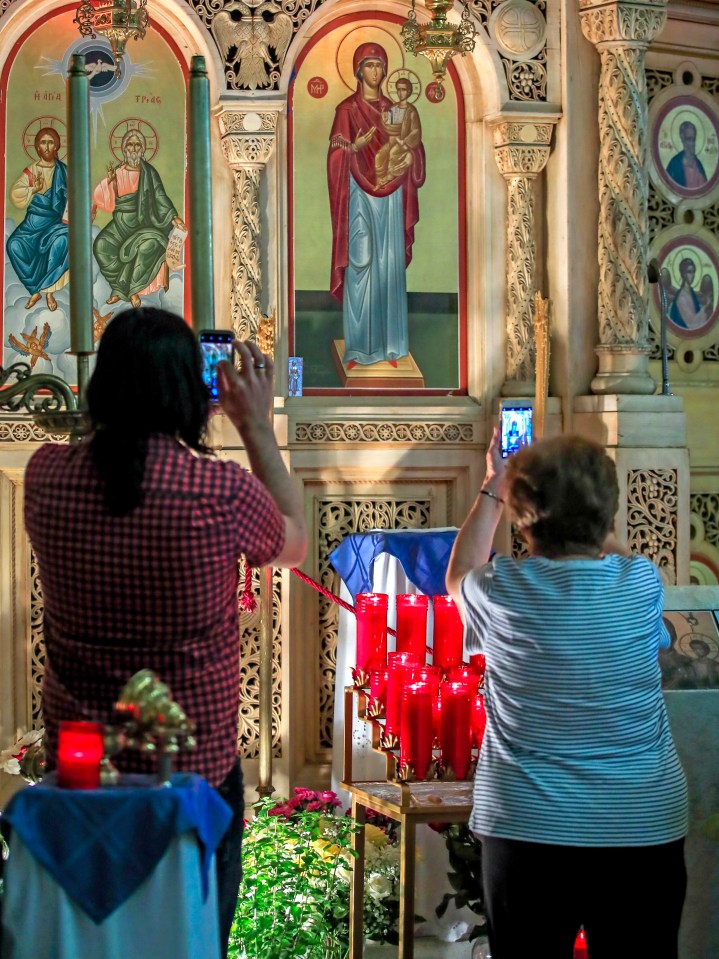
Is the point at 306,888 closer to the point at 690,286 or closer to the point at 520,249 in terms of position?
the point at 520,249

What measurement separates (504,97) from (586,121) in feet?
1.29

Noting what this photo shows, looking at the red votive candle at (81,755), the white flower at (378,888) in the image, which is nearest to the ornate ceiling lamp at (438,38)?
the white flower at (378,888)

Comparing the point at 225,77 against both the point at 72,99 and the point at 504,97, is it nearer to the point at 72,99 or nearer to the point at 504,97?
the point at 504,97

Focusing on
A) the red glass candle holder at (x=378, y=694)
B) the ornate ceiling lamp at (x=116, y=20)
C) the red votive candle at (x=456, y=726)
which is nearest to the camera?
the red votive candle at (x=456, y=726)

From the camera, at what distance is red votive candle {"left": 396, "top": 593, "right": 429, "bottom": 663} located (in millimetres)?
3668

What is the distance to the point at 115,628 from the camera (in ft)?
6.59

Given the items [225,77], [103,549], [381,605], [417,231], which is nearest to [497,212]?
[417,231]

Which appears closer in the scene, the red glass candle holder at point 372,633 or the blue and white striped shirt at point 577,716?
the blue and white striped shirt at point 577,716

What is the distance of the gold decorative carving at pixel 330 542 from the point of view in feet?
20.0

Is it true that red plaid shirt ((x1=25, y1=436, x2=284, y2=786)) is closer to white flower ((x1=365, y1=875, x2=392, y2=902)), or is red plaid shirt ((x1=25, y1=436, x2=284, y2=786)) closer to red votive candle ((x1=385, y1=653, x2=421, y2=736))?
red votive candle ((x1=385, y1=653, x2=421, y2=736))

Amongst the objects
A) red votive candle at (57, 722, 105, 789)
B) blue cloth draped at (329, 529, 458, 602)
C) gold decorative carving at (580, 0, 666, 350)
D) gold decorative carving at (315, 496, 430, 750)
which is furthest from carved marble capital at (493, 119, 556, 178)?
red votive candle at (57, 722, 105, 789)

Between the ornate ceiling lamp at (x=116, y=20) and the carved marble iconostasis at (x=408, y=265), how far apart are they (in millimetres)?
598

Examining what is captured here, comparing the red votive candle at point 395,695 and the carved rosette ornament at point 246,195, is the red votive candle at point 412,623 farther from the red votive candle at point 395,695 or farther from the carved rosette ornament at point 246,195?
the carved rosette ornament at point 246,195

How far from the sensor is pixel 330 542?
6.10 m
